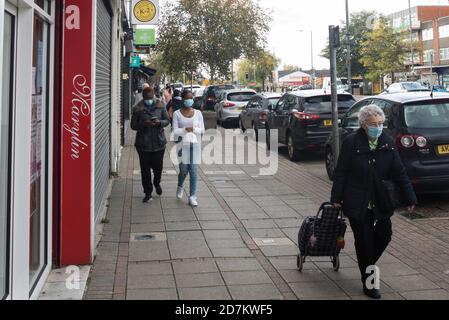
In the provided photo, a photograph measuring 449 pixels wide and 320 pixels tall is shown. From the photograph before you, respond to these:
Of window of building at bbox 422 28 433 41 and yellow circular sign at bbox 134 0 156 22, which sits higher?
window of building at bbox 422 28 433 41

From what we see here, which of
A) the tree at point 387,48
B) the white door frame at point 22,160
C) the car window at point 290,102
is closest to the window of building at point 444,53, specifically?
the tree at point 387,48

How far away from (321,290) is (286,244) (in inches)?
61.0

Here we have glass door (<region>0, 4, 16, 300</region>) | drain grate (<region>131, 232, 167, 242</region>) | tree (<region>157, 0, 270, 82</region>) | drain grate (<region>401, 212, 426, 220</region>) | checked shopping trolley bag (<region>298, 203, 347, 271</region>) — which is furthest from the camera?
tree (<region>157, 0, 270, 82</region>)

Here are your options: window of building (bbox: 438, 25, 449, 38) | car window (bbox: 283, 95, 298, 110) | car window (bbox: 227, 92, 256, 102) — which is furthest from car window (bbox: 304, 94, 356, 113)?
window of building (bbox: 438, 25, 449, 38)

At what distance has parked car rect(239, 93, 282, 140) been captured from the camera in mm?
17656

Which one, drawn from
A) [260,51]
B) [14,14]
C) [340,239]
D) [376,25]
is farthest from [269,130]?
[376,25]

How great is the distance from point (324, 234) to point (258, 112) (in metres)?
13.1

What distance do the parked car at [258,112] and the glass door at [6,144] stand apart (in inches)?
488

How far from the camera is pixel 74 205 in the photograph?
5.59m

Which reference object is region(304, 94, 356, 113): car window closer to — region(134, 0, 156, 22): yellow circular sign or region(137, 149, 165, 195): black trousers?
region(134, 0, 156, 22): yellow circular sign

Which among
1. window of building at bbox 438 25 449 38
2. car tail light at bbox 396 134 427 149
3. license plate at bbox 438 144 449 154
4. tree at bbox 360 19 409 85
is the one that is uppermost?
window of building at bbox 438 25 449 38

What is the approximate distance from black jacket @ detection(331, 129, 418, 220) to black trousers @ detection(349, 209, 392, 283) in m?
0.09

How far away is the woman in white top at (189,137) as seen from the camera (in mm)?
8531
